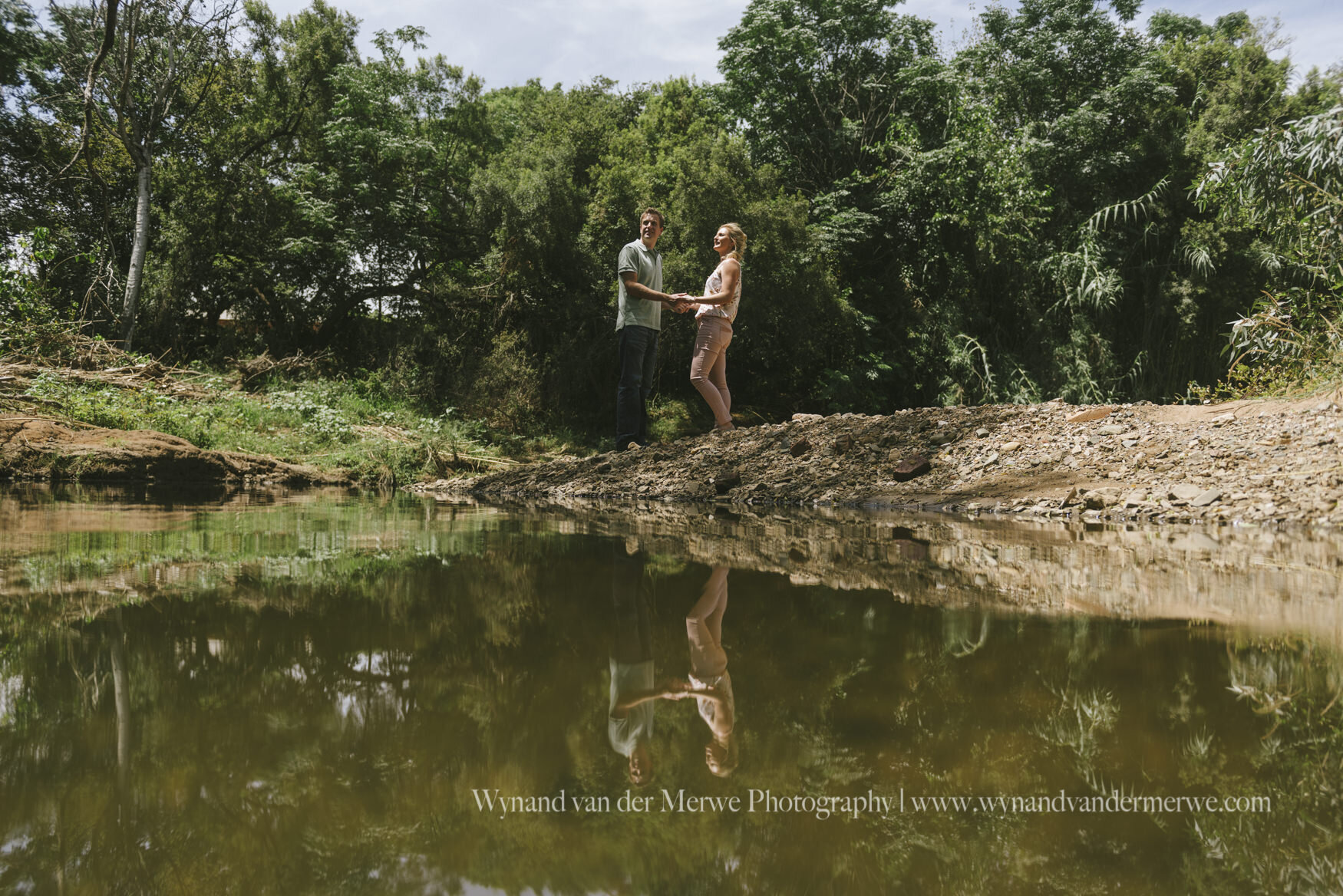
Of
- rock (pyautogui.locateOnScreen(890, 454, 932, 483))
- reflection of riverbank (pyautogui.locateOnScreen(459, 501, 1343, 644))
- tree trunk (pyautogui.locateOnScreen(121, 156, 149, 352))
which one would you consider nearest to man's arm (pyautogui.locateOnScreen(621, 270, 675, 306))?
rock (pyautogui.locateOnScreen(890, 454, 932, 483))

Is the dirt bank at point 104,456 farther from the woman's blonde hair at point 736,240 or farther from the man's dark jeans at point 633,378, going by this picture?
the woman's blonde hair at point 736,240

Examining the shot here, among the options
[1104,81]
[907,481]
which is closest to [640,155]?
[907,481]

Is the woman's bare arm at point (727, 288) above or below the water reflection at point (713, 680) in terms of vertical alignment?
above

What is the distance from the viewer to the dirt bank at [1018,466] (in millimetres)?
4734

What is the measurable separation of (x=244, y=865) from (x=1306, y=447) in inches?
246

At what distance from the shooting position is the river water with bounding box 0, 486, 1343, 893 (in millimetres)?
787

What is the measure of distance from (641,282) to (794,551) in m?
4.81

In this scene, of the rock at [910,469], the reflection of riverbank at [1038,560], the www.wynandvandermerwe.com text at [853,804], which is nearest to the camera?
the www.wynandvandermerwe.com text at [853,804]

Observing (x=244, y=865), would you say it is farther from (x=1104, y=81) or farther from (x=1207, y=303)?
(x=1104, y=81)

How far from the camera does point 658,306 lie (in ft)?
25.0

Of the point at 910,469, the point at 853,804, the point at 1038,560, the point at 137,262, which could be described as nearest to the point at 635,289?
the point at 910,469

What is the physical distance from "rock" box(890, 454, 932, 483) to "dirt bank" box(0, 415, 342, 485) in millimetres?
5333

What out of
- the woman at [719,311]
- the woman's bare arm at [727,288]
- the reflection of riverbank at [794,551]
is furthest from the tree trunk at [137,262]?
the woman's bare arm at [727,288]

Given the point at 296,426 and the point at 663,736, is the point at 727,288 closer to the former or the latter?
the point at 296,426
